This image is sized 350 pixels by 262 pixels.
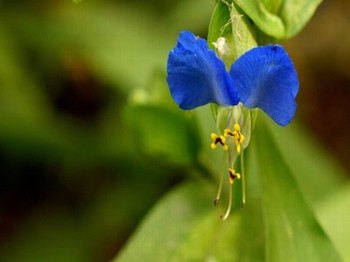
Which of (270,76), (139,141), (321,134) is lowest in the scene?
(321,134)

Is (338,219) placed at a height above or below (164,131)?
below

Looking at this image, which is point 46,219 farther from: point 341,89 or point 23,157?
point 341,89

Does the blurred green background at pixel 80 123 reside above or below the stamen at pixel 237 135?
below

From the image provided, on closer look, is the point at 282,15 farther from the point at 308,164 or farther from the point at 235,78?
the point at 308,164

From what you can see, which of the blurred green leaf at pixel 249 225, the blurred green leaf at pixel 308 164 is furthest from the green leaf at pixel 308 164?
the blurred green leaf at pixel 249 225

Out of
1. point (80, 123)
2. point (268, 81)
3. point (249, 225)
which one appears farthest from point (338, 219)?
point (80, 123)

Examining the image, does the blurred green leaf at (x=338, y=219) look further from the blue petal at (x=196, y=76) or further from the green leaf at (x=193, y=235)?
the blue petal at (x=196, y=76)

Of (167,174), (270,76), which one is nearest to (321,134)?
(167,174)

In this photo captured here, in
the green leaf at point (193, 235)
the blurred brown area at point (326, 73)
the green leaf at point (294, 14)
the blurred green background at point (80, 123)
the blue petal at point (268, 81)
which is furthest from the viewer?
the blurred brown area at point (326, 73)
